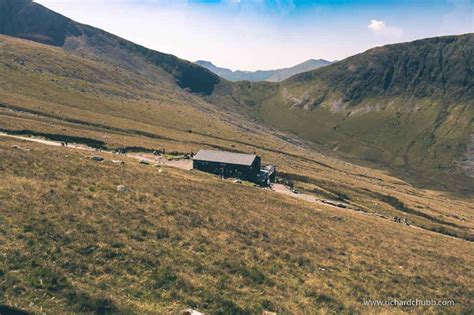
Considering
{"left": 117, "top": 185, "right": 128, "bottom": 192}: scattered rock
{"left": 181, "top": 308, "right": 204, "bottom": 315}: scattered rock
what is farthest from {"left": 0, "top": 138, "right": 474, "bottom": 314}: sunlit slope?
{"left": 117, "top": 185, "right": 128, "bottom": 192}: scattered rock

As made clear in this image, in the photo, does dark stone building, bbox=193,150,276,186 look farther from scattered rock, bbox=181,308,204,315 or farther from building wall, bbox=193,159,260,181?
scattered rock, bbox=181,308,204,315

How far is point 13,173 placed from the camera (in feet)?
107

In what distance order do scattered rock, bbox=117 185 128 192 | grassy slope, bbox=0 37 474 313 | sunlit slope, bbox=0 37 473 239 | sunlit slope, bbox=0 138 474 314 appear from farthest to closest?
sunlit slope, bbox=0 37 473 239 < scattered rock, bbox=117 185 128 192 < grassy slope, bbox=0 37 474 313 < sunlit slope, bbox=0 138 474 314

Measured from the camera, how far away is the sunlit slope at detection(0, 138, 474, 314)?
768 inches

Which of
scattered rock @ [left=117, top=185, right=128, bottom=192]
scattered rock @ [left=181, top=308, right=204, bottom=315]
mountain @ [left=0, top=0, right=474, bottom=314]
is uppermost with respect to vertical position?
scattered rock @ [left=117, top=185, right=128, bottom=192]

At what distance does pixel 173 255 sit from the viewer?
2498 centimetres

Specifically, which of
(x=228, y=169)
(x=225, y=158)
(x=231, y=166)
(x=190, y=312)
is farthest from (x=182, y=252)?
(x=225, y=158)

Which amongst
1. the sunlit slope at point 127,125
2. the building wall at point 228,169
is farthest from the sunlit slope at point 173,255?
the sunlit slope at point 127,125

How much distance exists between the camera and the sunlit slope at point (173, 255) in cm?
1952

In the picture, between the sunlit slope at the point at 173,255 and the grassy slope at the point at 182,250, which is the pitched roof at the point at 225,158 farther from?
the sunlit slope at the point at 173,255

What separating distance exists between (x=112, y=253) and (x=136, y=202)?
34.8 ft

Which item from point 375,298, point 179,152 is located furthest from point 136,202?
point 179,152

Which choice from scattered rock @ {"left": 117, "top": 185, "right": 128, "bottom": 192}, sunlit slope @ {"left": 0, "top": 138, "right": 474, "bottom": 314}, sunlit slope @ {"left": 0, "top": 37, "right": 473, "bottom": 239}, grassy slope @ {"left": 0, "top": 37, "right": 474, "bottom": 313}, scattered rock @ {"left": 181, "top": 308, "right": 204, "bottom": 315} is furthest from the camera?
sunlit slope @ {"left": 0, "top": 37, "right": 473, "bottom": 239}

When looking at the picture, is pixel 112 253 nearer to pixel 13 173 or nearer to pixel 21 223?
pixel 21 223
